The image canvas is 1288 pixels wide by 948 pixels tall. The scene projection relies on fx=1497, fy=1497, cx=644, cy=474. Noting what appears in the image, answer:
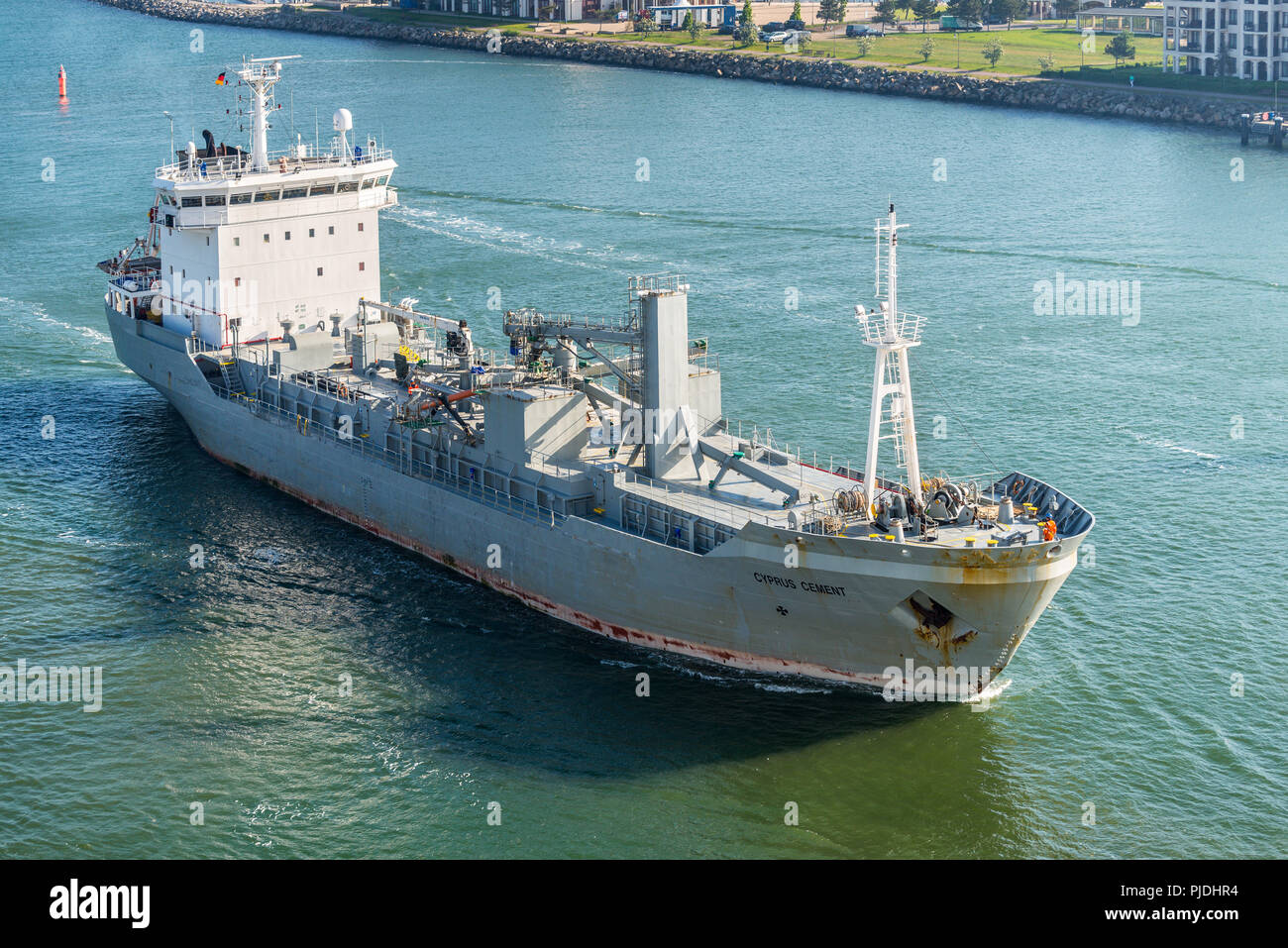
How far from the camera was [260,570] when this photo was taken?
4209cm

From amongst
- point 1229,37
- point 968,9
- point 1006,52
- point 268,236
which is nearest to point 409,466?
point 268,236

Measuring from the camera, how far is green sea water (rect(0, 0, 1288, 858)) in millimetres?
30922

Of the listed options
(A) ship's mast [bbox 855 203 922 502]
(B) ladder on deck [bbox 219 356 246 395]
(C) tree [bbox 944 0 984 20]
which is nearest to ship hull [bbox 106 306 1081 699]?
(A) ship's mast [bbox 855 203 922 502]

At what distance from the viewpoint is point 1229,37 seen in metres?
107

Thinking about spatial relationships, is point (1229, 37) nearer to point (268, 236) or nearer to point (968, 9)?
point (968, 9)

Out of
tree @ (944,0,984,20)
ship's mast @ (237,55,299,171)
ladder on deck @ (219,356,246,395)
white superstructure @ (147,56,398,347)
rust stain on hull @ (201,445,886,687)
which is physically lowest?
rust stain on hull @ (201,445,886,687)

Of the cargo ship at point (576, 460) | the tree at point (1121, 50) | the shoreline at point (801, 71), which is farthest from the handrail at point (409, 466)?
the tree at point (1121, 50)

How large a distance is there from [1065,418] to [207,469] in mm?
29076

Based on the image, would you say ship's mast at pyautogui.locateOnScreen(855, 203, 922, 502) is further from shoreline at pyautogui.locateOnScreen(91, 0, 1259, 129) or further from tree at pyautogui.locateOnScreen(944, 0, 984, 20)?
tree at pyautogui.locateOnScreen(944, 0, 984, 20)

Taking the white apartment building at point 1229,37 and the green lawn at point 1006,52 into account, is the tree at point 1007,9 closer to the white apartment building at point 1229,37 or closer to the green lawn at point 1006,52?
the green lawn at point 1006,52

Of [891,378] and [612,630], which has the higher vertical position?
[891,378]

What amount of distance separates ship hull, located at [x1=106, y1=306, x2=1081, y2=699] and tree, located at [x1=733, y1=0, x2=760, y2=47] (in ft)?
316

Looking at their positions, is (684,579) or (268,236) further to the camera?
(268,236)

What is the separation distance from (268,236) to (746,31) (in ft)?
292
